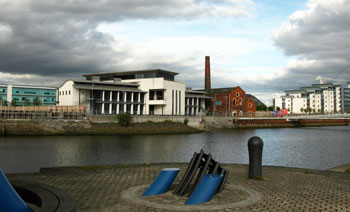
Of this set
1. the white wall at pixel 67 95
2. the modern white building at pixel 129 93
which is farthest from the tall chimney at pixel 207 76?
the white wall at pixel 67 95

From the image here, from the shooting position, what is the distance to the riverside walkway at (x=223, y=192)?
821cm

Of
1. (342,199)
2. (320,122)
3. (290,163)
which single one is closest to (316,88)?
(320,122)

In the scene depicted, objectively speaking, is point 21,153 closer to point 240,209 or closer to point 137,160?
point 137,160

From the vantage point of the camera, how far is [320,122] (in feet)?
Result: 419

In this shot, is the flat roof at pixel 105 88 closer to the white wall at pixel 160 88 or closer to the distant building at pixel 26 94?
the white wall at pixel 160 88

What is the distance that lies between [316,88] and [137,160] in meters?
193

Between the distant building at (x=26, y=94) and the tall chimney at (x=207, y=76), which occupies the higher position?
the tall chimney at (x=207, y=76)

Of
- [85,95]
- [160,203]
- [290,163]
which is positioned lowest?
[290,163]

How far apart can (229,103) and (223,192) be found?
95.5 m

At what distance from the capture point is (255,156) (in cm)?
1198

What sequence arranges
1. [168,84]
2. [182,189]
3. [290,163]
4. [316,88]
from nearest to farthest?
[182,189], [290,163], [168,84], [316,88]

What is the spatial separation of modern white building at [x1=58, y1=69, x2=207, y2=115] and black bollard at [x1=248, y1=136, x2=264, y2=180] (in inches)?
2513

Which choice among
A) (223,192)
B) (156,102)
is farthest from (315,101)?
(223,192)

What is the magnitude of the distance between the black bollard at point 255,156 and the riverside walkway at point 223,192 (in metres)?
0.31
